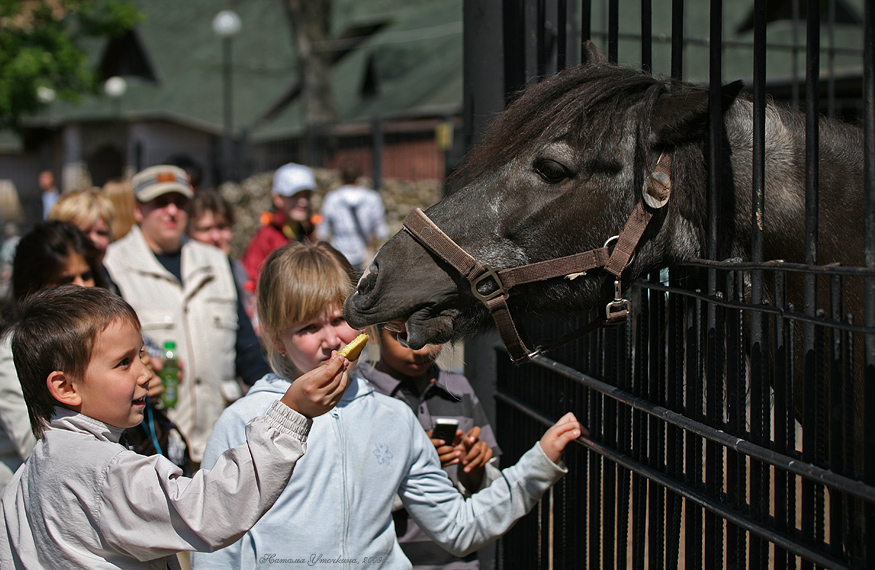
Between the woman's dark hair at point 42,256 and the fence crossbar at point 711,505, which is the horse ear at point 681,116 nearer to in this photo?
the fence crossbar at point 711,505

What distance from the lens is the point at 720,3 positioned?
1.93 meters

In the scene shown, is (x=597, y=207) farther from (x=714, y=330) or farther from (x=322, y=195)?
(x=322, y=195)

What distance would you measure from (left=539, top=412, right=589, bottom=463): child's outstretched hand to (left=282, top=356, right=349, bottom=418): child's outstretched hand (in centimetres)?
76

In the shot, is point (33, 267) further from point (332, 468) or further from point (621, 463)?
point (621, 463)

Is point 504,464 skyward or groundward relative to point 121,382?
groundward

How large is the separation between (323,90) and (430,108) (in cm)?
253

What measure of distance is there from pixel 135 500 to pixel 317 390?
45cm

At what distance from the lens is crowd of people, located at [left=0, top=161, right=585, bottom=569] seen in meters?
1.80

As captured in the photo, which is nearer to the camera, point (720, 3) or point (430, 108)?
point (720, 3)

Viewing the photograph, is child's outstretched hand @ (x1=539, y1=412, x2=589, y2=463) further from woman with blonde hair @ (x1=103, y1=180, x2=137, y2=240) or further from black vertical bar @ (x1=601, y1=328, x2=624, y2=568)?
woman with blonde hair @ (x1=103, y1=180, x2=137, y2=240)

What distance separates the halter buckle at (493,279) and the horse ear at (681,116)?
53 cm

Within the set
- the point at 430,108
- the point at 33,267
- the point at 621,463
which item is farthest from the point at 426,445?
the point at 430,108

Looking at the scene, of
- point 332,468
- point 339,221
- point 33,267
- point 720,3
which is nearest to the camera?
point 720,3

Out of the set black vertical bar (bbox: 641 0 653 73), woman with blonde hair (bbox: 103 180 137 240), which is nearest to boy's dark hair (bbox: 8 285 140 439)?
black vertical bar (bbox: 641 0 653 73)
